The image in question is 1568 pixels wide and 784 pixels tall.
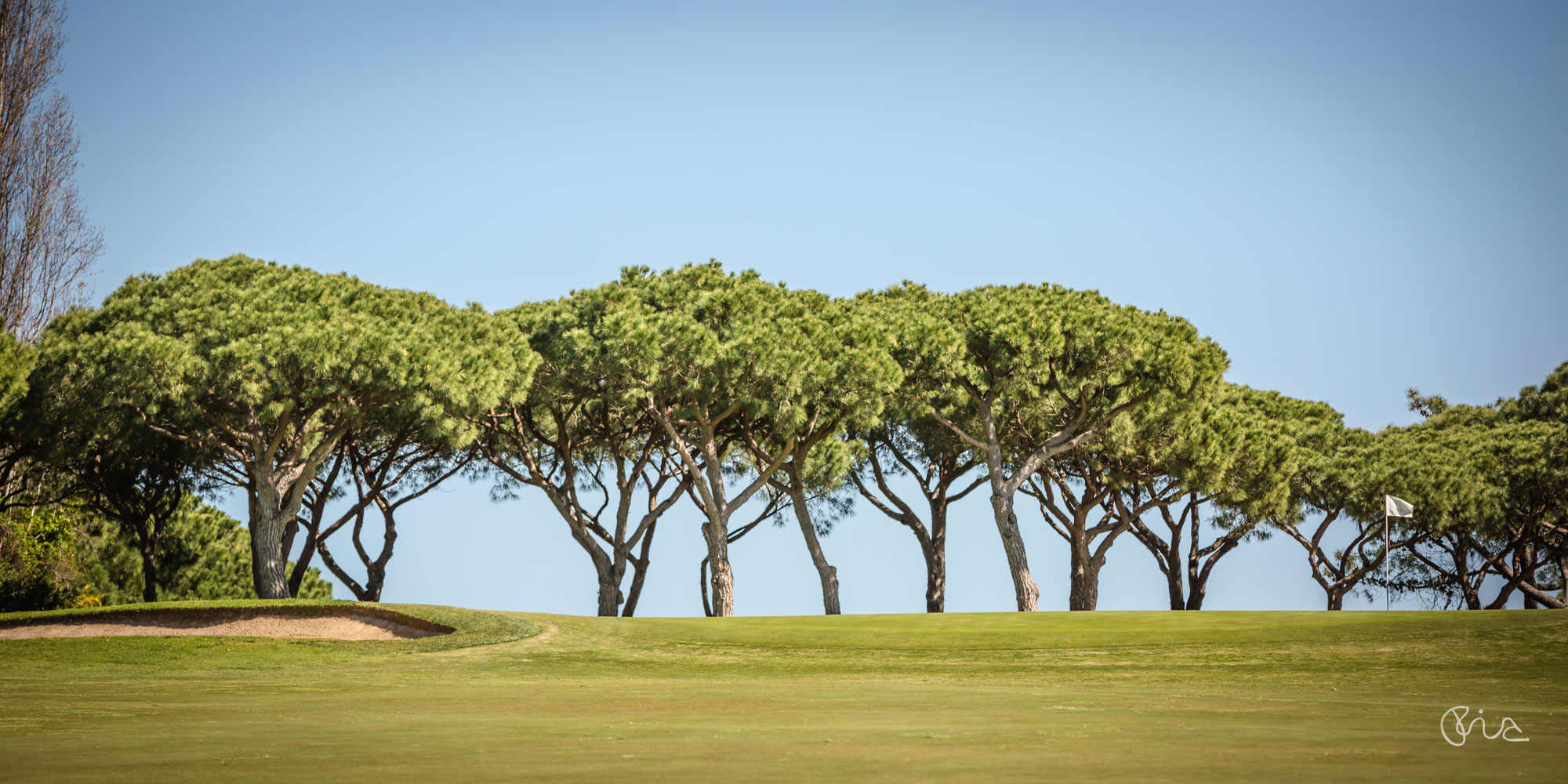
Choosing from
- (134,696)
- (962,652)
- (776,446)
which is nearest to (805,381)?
(776,446)

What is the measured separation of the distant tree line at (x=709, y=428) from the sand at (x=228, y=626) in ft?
15.5

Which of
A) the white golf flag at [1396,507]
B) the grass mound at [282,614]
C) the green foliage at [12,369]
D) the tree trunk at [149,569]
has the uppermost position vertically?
the green foliage at [12,369]

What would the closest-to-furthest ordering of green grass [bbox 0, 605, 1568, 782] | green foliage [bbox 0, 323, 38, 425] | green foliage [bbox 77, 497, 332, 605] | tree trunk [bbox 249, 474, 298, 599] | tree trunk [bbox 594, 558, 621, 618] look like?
green grass [bbox 0, 605, 1568, 782]
green foliage [bbox 0, 323, 38, 425]
tree trunk [bbox 249, 474, 298, 599]
tree trunk [bbox 594, 558, 621, 618]
green foliage [bbox 77, 497, 332, 605]

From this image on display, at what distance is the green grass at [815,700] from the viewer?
6.30m

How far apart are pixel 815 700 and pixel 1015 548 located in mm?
21492

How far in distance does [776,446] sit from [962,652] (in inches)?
562

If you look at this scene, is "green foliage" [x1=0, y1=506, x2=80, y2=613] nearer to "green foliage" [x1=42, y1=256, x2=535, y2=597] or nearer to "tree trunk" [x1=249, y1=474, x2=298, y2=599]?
"green foliage" [x1=42, y1=256, x2=535, y2=597]

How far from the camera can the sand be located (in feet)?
75.4

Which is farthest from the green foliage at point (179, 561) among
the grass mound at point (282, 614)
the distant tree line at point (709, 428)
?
the grass mound at point (282, 614)

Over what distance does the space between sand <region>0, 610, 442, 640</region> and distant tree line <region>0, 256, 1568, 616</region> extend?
4.73 m

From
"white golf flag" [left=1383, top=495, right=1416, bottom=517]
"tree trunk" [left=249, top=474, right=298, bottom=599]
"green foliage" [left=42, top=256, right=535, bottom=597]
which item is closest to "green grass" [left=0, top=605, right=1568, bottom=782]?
"green foliage" [left=42, top=256, right=535, bottom=597]

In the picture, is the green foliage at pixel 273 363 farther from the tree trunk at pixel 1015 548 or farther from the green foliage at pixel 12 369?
the tree trunk at pixel 1015 548

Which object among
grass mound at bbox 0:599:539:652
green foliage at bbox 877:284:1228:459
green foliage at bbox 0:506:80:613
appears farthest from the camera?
green foliage at bbox 0:506:80:613

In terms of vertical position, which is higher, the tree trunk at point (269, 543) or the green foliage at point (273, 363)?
the green foliage at point (273, 363)
